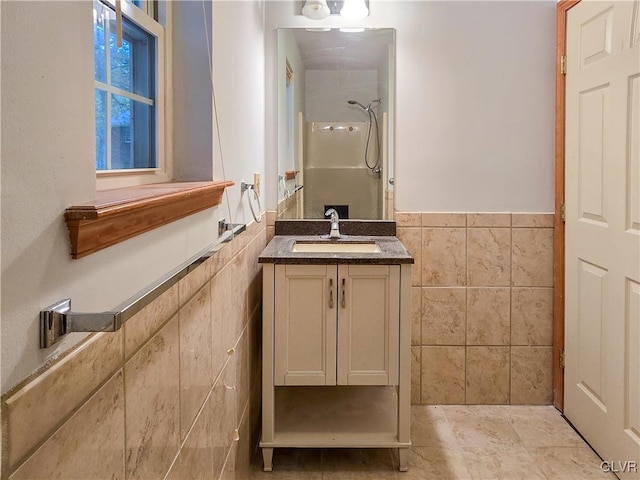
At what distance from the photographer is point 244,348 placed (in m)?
1.90

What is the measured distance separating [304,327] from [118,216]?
140 cm

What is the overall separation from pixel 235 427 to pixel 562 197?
181 centimetres

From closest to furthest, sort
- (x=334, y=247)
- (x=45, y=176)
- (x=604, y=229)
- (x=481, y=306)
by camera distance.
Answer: (x=45, y=176), (x=604, y=229), (x=334, y=247), (x=481, y=306)

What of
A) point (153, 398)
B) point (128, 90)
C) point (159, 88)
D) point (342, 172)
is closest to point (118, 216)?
point (153, 398)

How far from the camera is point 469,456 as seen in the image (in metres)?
2.13

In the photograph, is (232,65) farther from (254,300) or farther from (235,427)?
(235,427)

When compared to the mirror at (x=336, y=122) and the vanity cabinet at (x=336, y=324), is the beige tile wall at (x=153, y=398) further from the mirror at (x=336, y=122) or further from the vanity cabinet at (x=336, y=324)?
the mirror at (x=336, y=122)

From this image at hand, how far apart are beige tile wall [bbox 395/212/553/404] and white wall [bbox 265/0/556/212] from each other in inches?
4.3

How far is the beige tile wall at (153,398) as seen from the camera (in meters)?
0.54

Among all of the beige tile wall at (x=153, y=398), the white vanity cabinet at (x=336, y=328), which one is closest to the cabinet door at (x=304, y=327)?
the white vanity cabinet at (x=336, y=328)

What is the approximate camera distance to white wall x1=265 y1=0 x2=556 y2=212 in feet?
8.16

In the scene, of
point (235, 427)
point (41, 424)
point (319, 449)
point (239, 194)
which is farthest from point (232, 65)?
point (319, 449)

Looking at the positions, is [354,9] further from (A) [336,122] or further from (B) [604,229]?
(B) [604,229]

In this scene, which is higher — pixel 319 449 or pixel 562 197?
pixel 562 197
